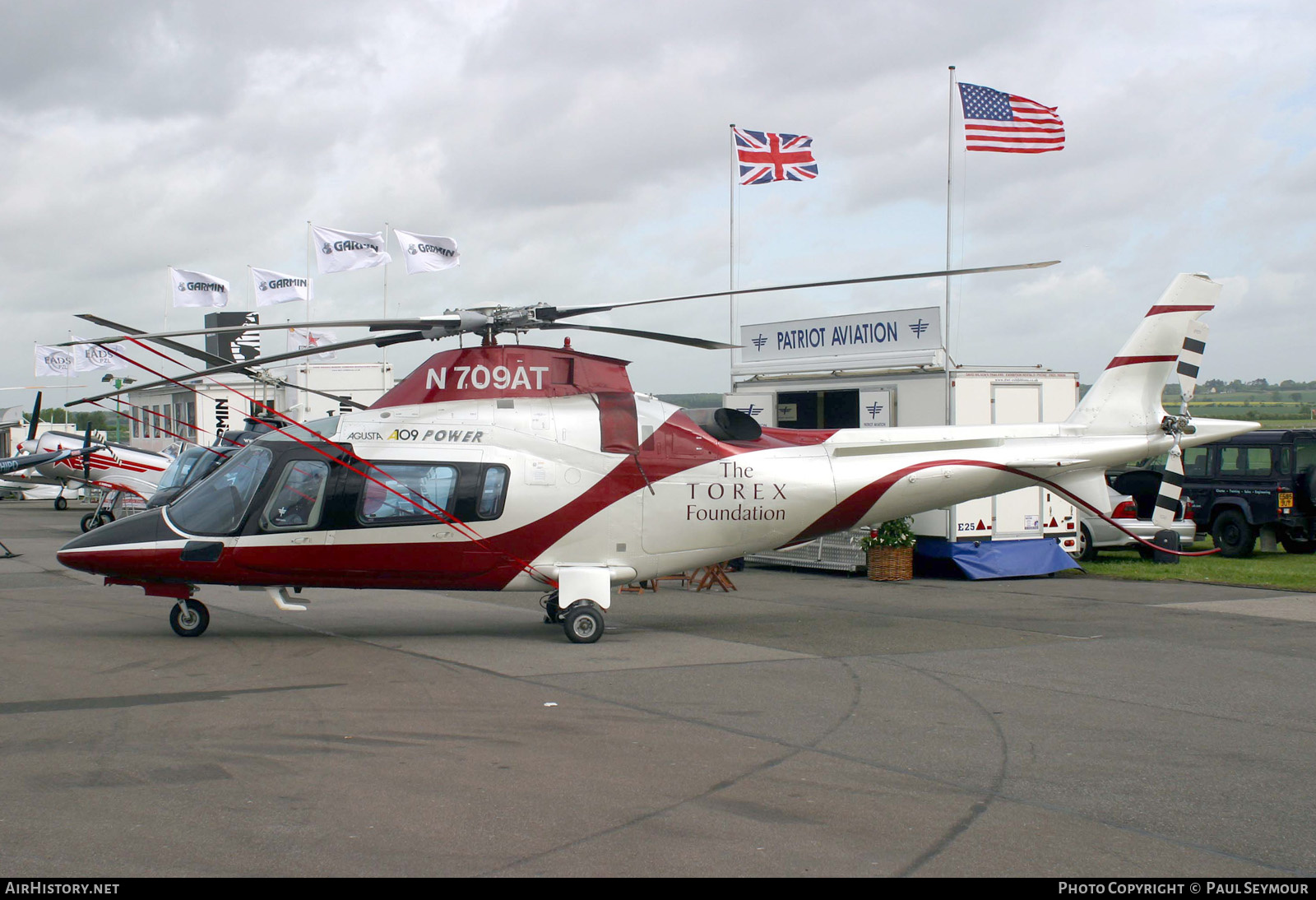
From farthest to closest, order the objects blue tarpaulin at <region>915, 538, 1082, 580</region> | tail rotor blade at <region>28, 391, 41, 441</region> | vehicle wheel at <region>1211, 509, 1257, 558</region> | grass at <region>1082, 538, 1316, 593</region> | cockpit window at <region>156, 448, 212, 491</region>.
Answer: tail rotor blade at <region>28, 391, 41, 441</region>
vehicle wheel at <region>1211, 509, 1257, 558</region>
cockpit window at <region>156, 448, 212, 491</region>
blue tarpaulin at <region>915, 538, 1082, 580</region>
grass at <region>1082, 538, 1316, 593</region>

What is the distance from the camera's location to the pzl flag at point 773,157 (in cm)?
1992

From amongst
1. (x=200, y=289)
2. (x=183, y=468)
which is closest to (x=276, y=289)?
(x=200, y=289)

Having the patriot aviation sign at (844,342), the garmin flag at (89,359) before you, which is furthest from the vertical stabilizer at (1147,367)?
the garmin flag at (89,359)

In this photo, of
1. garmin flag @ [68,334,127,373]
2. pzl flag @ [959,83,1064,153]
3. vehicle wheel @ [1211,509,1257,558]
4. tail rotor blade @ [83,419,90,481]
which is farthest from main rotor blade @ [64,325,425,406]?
garmin flag @ [68,334,127,373]

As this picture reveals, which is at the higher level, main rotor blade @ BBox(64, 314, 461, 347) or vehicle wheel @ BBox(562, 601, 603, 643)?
main rotor blade @ BBox(64, 314, 461, 347)

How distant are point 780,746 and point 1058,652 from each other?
14.5ft

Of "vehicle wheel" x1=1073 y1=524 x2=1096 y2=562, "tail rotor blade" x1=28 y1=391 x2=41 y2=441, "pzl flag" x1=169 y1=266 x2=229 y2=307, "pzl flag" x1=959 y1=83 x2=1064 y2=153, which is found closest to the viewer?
"pzl flag" x1=959 y1=83 x2=1064 y2=153

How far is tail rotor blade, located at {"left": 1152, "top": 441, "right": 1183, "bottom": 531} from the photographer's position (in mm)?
12325

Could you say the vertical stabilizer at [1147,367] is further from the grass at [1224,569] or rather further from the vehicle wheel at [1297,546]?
the vehicle wheel at [1297,546]

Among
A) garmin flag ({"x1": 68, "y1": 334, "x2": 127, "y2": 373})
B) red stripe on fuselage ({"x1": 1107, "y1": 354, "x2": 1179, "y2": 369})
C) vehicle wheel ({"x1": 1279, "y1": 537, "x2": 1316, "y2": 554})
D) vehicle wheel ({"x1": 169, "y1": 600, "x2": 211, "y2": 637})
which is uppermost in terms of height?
garmin flag ({"x1": 68, "y1": 334, "x2": 127, "y2": 373})

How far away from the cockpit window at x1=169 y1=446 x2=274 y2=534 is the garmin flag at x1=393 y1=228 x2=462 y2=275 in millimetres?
20042

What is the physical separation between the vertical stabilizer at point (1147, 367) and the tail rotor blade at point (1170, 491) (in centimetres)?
75

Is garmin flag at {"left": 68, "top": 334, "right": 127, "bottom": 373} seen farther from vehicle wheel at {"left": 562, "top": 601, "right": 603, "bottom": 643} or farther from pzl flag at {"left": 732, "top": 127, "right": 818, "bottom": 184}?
vehicle wheel at {"left": 562, "top": 601, "right": 603, "bottom": 643}

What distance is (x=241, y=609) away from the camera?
42.3 ft
